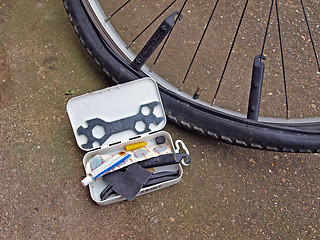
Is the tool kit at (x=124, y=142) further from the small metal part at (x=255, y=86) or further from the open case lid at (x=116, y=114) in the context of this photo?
the small metal part at (x=255, y=86)

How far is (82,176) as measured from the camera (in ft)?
3.17

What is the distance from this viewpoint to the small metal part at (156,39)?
84cm

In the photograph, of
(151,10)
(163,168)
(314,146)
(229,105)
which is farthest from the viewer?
(151,10)

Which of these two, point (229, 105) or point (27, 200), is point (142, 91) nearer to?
point (229, 105)

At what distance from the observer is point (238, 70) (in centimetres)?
116

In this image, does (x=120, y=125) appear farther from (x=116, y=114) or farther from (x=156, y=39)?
(x=156, y=39)

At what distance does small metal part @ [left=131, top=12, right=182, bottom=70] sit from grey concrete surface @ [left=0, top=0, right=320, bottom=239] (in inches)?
7.8

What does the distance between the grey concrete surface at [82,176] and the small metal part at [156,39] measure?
197mm

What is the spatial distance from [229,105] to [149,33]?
37 cm

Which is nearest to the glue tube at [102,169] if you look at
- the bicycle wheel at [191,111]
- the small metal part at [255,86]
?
the bicycle wheel at [191,111]

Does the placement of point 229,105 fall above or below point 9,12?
below

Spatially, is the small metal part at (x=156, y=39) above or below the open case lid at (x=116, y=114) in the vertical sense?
above

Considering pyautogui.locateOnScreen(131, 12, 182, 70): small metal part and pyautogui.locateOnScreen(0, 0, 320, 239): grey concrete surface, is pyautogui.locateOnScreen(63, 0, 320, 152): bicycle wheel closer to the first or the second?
pyautogui.locateOnScreen(131, 12, 182, 70): small metal part

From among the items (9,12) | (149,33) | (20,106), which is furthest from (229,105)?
(9,12)
